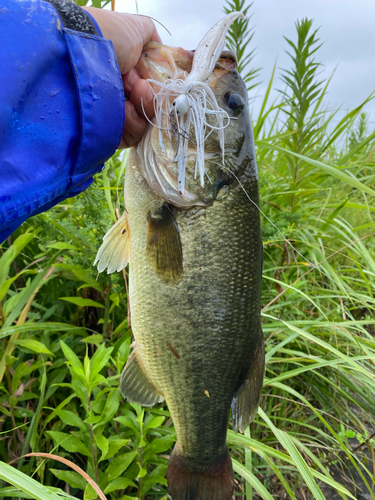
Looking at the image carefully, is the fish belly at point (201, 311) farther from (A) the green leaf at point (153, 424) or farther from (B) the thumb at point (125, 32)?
(B) the thumb at point (125, 32)

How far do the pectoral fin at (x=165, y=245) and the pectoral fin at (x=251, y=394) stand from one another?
0.50 meters

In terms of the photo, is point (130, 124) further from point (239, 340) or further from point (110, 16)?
point (239, 340)

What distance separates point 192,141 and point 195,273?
1.64 feet

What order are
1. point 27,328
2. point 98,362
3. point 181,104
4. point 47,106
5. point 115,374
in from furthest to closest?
point 115,374 < point 27,328 < point 98,362 < point 181,104 < point 47,106

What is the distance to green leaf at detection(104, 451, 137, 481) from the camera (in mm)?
1327

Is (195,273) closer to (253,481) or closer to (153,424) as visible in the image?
(153,424)

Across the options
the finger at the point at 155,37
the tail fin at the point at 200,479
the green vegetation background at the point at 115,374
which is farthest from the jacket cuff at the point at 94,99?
the tail fin at the point at 200,479

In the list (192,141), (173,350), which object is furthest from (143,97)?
(173,350)

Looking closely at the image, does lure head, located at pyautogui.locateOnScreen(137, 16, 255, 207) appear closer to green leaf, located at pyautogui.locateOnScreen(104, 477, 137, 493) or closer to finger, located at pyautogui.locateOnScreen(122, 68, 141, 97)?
finger, located at pyautogui.locateOnScreen(122, 68, 141, 97)

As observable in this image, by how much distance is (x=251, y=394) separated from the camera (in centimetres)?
142

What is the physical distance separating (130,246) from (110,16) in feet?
2.73

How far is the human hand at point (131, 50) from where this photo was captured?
3.75 feet

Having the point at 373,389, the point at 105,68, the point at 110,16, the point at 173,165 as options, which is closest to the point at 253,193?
the point at 173,165

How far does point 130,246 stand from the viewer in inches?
54.9
